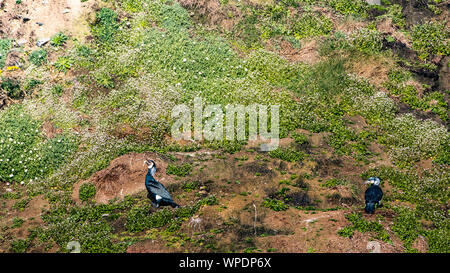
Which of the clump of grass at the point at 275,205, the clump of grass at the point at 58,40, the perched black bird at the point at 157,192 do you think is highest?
the clump of grass at the point at 58,40

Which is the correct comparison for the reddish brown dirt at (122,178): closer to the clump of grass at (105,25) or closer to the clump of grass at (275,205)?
the clump of grass at (275,205)

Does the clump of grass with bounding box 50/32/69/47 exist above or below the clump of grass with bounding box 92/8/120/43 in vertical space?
below

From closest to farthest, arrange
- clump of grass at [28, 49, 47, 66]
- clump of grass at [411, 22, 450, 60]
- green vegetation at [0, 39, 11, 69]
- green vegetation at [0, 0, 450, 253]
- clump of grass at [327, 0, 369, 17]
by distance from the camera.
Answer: green vegetation at [0, 0, 450, 253], clump of grass at [28, 49, 47, 66], green vegetation at [0, 39, 11, 69], clump of grass at [411, 22, 450, 60], clump of grass at [327, 0, 369, 17]

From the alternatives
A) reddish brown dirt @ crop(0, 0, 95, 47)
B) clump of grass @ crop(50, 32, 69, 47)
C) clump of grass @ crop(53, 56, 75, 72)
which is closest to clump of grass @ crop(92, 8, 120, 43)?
reddish brown dirt @ crop(0, 0, 95, 47)

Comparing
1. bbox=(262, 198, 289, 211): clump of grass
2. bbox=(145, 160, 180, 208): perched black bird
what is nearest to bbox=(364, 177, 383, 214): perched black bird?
bbox=(262, 198, 289, 211): clump of grass

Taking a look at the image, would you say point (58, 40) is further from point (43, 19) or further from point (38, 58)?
point (43, 19)

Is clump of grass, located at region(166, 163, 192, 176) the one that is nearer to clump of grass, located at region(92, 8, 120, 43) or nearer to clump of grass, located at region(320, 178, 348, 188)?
clump of grass, located at region(320, 178, 348, 188)

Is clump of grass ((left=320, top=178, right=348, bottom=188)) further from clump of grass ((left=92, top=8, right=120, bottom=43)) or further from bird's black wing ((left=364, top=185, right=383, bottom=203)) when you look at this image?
clump of grass ((left=92, top=8, right=120, bottom=43))

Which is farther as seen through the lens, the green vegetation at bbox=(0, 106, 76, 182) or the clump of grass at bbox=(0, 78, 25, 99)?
the clump of grass at bbox=(0, 78, 25, 99)

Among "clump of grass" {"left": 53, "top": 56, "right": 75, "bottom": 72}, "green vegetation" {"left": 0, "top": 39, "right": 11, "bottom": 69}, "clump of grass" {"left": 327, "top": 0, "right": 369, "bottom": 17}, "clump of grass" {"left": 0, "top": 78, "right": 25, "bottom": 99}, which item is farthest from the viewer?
"clump of grass" {"left": 327, "top": 0, "right": 369, "bottom": 17}

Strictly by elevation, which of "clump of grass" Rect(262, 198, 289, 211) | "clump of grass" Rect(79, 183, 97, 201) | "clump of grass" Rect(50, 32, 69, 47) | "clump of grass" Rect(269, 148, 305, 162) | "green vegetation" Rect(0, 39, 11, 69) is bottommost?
"clump of grass" Rect(79, 183, 97, 201)

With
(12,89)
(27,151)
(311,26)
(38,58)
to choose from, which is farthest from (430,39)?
(12,89)

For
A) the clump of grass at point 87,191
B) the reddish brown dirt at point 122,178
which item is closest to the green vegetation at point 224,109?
the clump of grass at point 87,191
